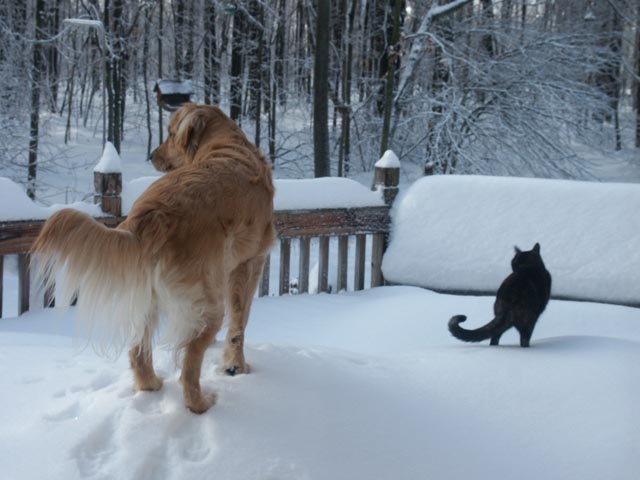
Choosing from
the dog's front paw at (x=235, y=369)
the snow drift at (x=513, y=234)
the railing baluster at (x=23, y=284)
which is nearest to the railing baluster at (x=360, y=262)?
the snow drift at (x=513, y=234)

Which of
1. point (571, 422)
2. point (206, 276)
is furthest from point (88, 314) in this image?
point (571, 422)

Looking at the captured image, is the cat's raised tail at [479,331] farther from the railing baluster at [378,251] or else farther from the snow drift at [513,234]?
the railing baluster at [378,251]

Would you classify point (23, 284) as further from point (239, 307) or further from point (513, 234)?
point (513, 234)

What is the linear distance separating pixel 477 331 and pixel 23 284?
334 centimetres

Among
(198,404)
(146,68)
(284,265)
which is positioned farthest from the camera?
(146,68)

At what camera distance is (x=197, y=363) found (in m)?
2.52

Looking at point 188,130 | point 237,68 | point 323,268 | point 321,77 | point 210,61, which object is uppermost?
point 210,61

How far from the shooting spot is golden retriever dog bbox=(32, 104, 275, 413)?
207 cm

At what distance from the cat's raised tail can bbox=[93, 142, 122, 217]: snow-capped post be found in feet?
9.20

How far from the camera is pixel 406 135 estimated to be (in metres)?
12.4

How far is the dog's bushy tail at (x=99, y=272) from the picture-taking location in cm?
200

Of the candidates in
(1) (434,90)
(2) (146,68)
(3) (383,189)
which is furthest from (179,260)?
(2) (146,68)

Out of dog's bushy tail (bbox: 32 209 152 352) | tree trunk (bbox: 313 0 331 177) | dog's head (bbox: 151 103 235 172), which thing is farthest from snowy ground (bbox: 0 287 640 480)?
tree trunk (bbox: 313 0 331 177)

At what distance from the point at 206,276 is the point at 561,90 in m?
10.2
